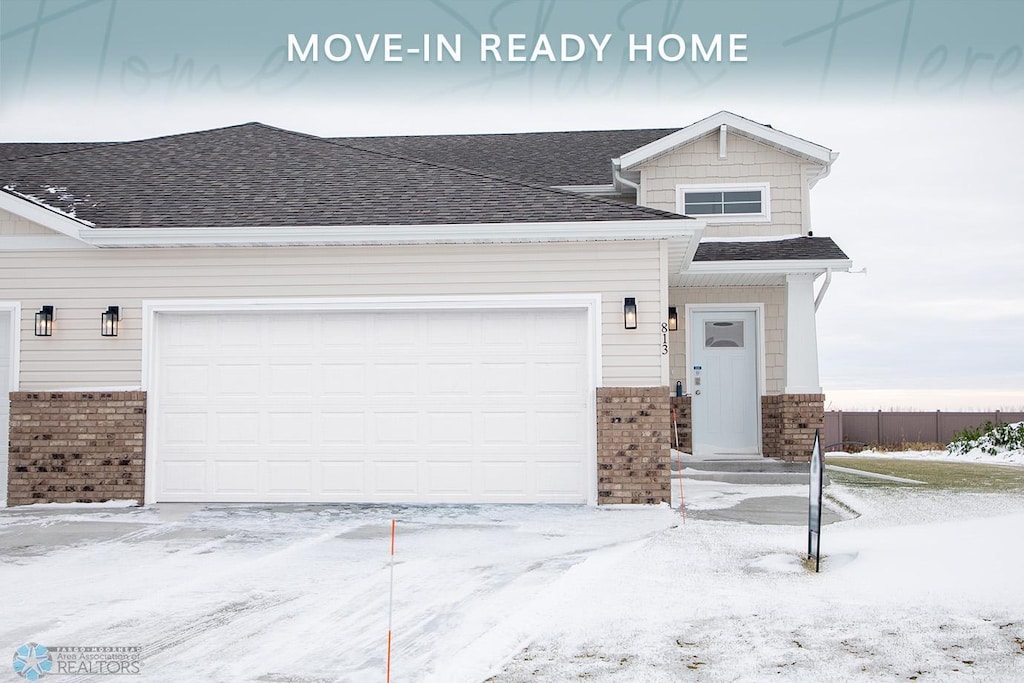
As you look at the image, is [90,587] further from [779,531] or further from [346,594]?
[779,531]

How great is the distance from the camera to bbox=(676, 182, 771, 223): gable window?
1467 centimetres

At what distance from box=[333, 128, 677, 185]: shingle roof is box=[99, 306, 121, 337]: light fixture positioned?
731cm

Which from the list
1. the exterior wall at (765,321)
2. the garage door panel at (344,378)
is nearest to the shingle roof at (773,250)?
the exterior wall at (765,321)

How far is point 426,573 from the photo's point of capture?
725cm

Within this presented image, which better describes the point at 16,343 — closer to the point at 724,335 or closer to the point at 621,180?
the point at 621,180

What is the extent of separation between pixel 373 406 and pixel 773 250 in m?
6.55

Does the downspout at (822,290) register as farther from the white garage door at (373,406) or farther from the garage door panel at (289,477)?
the garage door panel at (289,477)

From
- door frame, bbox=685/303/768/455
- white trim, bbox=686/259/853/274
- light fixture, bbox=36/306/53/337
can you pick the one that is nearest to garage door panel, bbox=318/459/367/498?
light fixture, bbox=36/306/53/337

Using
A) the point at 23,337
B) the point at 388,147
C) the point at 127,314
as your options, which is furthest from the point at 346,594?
the point at 388,147

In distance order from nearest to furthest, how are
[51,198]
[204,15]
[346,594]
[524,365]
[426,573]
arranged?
[346,594] < [426,573] < [524,365] < [51,198] < [204,15]

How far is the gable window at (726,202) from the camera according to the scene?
48.1 ft

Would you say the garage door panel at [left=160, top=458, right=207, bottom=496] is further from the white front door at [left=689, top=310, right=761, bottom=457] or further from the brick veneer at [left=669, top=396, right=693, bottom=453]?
the white front door at [left=689, top=310, right=761, bottom=457]

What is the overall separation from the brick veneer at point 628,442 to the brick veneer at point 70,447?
17.3 feet

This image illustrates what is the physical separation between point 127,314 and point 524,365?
182 inches
